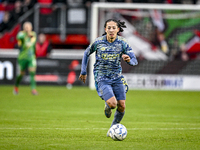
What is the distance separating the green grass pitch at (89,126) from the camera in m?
5.75

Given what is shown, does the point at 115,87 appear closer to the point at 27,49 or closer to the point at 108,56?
the point at 108,56

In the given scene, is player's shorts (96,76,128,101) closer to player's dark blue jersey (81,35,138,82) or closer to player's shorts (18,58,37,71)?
player's dark blue jersey (81,35,138,82)

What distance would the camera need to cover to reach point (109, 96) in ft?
21.4

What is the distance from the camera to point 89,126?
25.2ft

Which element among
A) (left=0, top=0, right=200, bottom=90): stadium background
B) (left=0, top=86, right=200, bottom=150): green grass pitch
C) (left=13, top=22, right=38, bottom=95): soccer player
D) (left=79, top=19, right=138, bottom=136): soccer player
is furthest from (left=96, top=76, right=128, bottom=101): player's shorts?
(left=0, top=0, right=200, bottom=90): stadium background

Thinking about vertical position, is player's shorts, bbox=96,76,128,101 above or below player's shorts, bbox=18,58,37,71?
above

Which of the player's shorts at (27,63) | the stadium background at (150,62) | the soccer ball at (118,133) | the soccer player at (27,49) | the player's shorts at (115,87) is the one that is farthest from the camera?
the stadium background at (150,62)

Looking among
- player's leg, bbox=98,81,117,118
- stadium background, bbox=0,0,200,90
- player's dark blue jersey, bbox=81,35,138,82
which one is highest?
player's dark blue jersey, bbox=81,35,138,82

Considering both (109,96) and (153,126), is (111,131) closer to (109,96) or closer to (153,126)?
(109,96)

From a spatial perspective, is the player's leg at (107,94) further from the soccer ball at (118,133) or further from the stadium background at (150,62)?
the stadium background at (150,62)

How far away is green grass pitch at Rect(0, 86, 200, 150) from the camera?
5.75 m

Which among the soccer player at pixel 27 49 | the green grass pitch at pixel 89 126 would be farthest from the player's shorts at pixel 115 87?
the soccer player at pixel 27 49

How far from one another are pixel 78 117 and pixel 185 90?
33.0ft

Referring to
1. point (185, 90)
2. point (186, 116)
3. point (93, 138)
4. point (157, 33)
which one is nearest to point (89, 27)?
point (157, 33)
